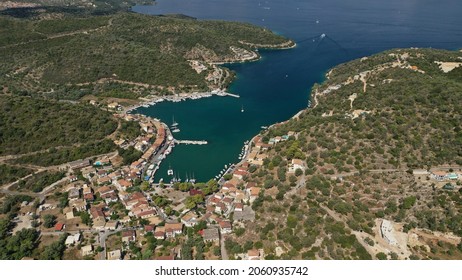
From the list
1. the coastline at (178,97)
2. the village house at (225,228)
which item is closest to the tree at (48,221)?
the village house at (225,228)

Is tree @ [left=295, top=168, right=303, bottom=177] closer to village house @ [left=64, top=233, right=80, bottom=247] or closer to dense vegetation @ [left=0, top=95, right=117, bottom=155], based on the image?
village house @ [left=64, top=233, right=80, bottom=247]

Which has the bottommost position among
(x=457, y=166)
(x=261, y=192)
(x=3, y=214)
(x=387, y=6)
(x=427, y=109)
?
(x=3, y=214)

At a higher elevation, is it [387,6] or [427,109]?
[387,6]

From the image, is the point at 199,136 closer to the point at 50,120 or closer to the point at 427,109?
the point at 50,120

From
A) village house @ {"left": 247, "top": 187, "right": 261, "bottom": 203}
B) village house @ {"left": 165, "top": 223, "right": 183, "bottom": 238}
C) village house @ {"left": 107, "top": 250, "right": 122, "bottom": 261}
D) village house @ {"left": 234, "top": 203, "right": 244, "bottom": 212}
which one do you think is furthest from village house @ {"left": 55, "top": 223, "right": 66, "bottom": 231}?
village house @ {"left": 247, "top": 187, "right": 261, "bottom": 203}

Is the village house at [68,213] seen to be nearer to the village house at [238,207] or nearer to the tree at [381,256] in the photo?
the village house at [238,207]

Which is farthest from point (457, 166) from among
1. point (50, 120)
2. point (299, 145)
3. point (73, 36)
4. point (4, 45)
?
point (4, 45)
